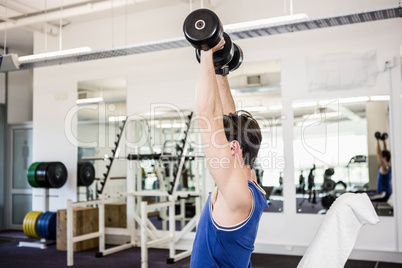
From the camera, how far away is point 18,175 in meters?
7.56

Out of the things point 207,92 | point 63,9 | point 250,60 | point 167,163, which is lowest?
point 167,163

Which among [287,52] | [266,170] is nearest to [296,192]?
[266,170]

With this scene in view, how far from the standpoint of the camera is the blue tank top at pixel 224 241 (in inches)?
50.3

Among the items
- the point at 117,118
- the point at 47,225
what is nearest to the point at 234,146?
the point at 117,118

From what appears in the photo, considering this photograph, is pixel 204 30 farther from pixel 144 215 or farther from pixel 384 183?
pixel 384 183

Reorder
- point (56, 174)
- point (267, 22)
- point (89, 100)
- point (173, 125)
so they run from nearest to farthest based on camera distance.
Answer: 1. point (267, 22)
2. point (173, 125)
3. point (56, 174)
4. point (89, 100)

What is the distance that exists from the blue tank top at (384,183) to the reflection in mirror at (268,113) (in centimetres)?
113

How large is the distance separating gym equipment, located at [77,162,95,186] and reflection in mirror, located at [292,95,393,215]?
321 cm

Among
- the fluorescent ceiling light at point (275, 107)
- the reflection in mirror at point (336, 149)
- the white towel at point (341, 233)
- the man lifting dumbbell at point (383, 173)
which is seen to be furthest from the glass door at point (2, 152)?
the white towel at point (341, 233)

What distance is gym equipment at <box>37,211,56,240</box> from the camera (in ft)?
19.1

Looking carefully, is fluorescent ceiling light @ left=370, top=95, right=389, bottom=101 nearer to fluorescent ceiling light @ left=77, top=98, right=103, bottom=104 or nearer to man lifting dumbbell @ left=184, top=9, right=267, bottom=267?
man lifting dumbbell @ left=184, top=9, right=267, bottom=267

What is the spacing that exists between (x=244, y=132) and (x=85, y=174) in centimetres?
522

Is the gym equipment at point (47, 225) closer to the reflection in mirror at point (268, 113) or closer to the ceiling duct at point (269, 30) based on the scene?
the ceiling duct at point (269, 30)

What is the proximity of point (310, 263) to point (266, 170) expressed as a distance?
13.0ft
